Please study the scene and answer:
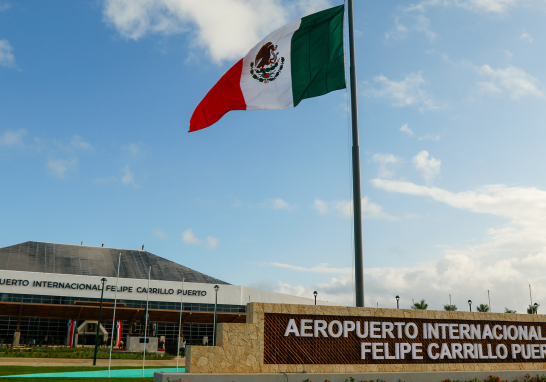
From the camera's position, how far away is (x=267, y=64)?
634 inches

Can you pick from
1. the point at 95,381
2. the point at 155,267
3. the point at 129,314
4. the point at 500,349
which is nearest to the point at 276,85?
the point at 500,349

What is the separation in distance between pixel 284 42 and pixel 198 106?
382 centimetres

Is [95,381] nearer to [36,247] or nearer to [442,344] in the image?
[442,344]

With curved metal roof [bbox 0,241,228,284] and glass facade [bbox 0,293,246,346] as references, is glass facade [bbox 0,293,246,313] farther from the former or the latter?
curved metal roof [bbox 0,241,228,284]

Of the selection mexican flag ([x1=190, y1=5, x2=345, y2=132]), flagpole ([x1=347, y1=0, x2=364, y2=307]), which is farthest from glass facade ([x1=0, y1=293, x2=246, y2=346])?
flagpole ([x1=347, y1=0, x2=364, y2=307])

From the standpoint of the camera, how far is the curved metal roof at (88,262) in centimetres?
5953

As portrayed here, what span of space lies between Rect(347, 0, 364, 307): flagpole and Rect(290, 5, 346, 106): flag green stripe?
0.35 meters

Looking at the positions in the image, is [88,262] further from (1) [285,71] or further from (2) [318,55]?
(2) [318,55]

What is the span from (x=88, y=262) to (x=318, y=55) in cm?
5627

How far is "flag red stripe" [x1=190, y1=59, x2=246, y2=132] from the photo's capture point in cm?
1630

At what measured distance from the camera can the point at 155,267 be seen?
219ft

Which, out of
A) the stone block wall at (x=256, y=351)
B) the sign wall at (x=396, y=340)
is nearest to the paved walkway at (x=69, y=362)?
the stone block wall at (x=256, y=351)

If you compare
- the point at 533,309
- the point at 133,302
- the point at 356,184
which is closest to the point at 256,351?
the point at 356,184

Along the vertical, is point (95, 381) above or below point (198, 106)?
below
